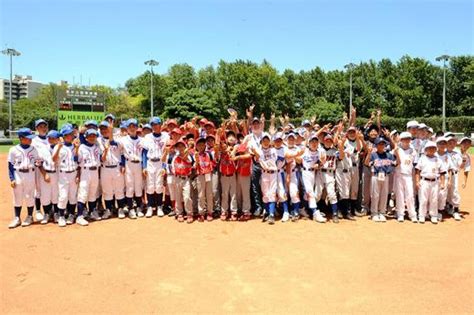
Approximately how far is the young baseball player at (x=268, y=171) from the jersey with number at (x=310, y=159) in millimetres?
593

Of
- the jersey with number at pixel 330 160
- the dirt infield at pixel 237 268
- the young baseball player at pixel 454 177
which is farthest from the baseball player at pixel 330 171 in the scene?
the young baseball player at pixel 454 177

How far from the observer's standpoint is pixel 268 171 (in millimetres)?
7363

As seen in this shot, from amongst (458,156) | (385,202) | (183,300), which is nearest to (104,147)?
(183,300)

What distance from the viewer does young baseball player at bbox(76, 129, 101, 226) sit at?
7.19 meters

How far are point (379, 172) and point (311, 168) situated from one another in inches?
52.4

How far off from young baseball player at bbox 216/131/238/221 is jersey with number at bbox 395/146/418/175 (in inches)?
131

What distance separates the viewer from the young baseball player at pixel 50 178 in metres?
7.11

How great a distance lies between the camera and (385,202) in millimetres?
7605

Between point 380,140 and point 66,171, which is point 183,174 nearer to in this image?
point 66,171

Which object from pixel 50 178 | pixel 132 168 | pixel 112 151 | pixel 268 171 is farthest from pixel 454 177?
pixel 50 178

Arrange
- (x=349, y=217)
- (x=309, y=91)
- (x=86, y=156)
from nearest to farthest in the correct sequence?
(x=86, y=156) → (x=349, y=217) → (x=309, y=91)

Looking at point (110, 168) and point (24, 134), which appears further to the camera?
point (110, 168)

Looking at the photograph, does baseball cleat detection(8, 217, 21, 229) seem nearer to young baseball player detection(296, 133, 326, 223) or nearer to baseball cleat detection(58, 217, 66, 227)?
baseball cleat detection(58, 217, 66, 227)

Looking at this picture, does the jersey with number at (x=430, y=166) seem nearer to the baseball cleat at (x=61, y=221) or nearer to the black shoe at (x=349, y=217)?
the black shoe at (x=349, y=217)
